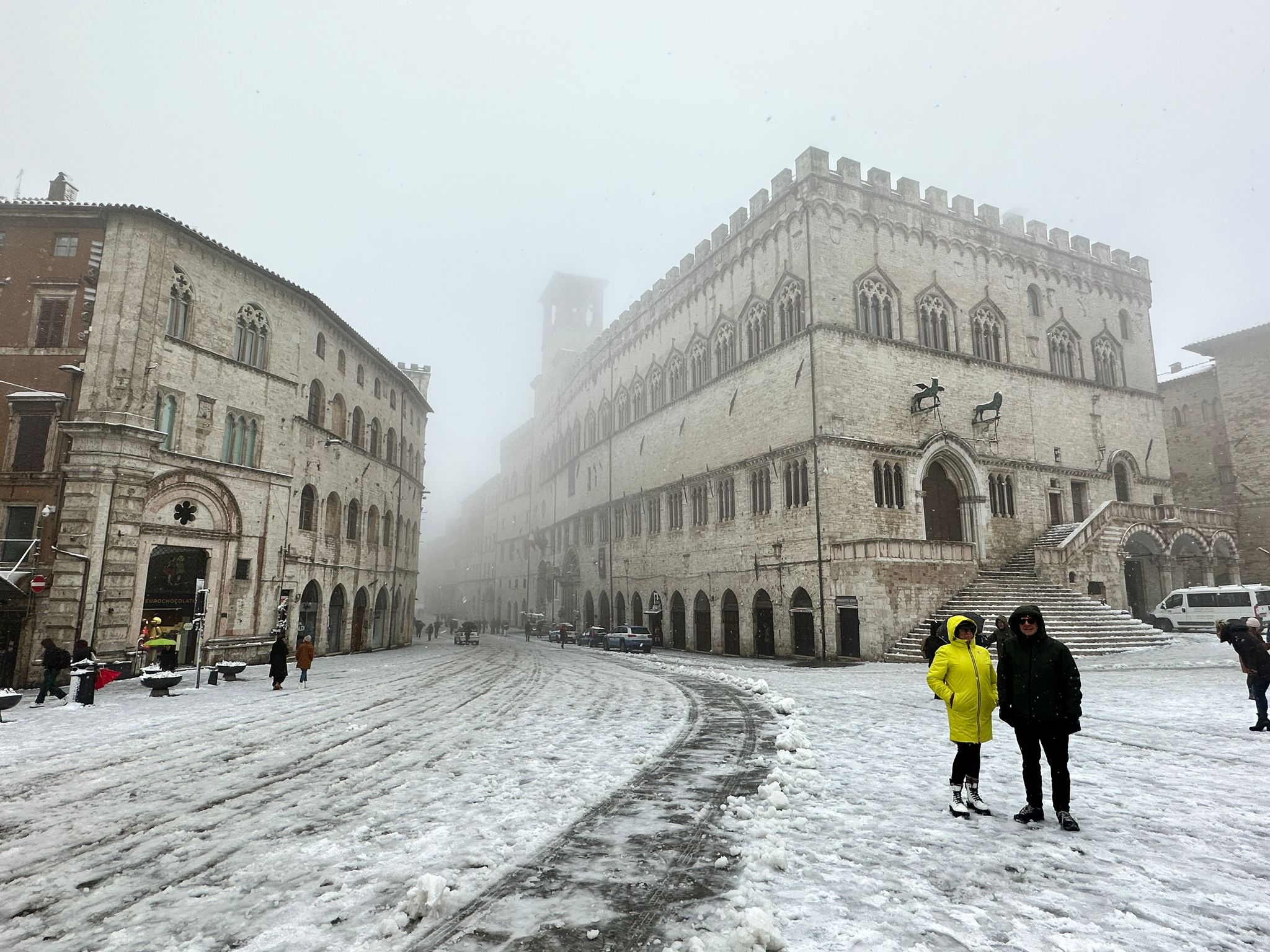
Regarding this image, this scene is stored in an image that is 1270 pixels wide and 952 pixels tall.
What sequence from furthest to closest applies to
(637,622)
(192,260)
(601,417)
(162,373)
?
(601,417)
(637,622)
(192,260)
(162,373)

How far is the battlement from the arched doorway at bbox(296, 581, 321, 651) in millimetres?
25195

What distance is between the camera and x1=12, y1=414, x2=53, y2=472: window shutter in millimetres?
→ 19734

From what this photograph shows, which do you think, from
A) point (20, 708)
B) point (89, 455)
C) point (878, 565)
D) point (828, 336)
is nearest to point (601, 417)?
point (828, 336)

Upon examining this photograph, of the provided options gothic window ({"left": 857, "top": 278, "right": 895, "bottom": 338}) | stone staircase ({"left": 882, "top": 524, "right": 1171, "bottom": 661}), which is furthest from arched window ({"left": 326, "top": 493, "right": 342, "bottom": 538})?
gothic window ({"left": 857, "top": 278, "right": 895, "bottom": 338})

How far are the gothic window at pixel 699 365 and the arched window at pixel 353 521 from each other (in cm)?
1807

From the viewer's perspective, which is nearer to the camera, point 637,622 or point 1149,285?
point 1149,285

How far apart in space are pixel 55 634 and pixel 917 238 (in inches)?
1365

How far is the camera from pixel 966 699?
6215 mm

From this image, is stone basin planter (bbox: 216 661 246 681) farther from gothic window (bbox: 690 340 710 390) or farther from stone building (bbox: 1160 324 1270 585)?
stone building (bbox: 1160 324 1270 585)

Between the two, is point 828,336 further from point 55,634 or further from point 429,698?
point 55,634

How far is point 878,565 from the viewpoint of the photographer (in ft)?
81.4

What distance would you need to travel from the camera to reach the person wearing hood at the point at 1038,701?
18.8 ft

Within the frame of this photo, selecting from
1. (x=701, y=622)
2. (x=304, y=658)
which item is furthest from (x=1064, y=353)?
(x=304, y=658)

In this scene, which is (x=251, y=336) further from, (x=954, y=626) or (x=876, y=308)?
(x=954, y=626)
